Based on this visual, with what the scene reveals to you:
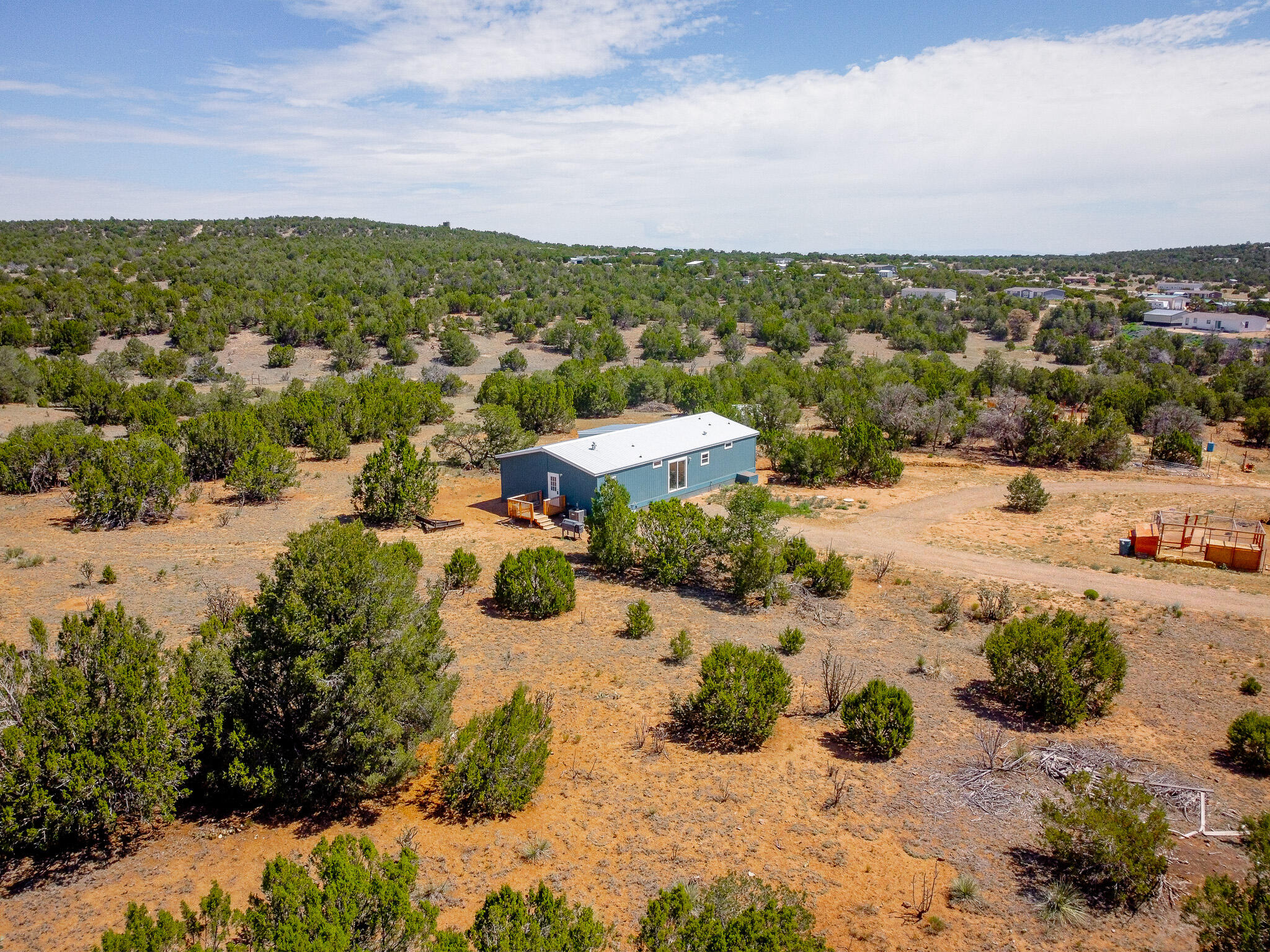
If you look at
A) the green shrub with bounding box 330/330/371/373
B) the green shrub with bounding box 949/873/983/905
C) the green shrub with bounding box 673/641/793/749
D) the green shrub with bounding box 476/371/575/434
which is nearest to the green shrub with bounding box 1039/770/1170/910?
the green shrub with bounding box 949/873/983/905

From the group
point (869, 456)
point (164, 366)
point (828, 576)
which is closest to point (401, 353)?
point (164, 366)

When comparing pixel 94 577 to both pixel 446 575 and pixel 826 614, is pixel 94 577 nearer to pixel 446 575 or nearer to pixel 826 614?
pixel 446 575

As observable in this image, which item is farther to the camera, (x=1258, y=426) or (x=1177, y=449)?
(x=1258, y=426)

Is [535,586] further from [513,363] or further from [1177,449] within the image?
[513,363]

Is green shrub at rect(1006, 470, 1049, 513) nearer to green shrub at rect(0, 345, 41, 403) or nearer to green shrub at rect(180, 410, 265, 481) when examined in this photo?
green shrub at rect(180, 410, 265, 481)

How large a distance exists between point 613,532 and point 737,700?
304 inches

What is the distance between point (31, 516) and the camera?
2152cm

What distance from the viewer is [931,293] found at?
7775 cm

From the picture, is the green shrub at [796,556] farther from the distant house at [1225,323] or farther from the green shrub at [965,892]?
the distant house at [1225,323]

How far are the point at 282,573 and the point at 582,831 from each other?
15.9 ft

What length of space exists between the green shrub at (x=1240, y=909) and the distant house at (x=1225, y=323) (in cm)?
6958

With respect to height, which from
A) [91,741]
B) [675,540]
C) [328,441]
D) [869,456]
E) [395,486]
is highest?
[91,741]

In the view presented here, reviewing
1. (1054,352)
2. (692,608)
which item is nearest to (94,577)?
(692,608)

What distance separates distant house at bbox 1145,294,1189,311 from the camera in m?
69.8
